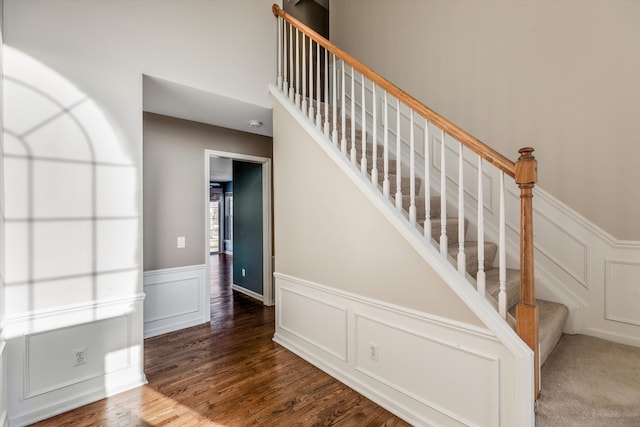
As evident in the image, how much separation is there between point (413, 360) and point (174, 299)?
2.71m

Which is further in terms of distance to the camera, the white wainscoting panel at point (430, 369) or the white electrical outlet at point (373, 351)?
the white electrical outlet at point (373, 351)

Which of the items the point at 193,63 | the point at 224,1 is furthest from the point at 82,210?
the point at 224,1

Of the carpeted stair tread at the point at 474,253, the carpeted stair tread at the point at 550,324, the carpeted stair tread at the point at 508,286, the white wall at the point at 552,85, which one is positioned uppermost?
the white wall at the point at 552,85

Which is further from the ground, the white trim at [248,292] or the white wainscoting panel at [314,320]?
the white wainscoting panel at [314,320]

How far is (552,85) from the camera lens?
7.64 ft

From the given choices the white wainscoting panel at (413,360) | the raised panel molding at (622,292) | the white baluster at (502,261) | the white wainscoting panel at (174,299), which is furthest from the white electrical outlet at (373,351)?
the white wainscoting panel at (174,299)

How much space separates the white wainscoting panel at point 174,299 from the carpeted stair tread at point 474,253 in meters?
2.79

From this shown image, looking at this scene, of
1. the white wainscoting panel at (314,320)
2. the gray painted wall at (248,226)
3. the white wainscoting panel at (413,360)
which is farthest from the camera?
the gray painted wall at (248,226)

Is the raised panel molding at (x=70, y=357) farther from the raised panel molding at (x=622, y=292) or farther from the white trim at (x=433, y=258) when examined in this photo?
the raised panel molding at (x=622, y=292)

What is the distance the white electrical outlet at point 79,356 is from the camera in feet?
6.71

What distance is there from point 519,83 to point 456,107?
53 centimetres

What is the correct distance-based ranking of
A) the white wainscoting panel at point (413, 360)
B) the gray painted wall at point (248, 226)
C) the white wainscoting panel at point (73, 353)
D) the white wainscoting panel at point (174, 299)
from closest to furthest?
the white wainscoting panel at point (413, 360) → the white wainscoting panel at point (73, 353) → the white wainscoting panel at point (174, 299) → the gray painted wall at point (248, 226)

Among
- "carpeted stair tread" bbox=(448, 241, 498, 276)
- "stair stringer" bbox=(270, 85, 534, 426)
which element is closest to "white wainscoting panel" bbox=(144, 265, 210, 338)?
"stair stringer" bbox=(270, 85, 534, 426)

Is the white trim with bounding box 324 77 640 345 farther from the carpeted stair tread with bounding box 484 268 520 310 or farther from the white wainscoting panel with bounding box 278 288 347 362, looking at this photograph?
the white wainscoting panel with bounding box 278 288 347 362
